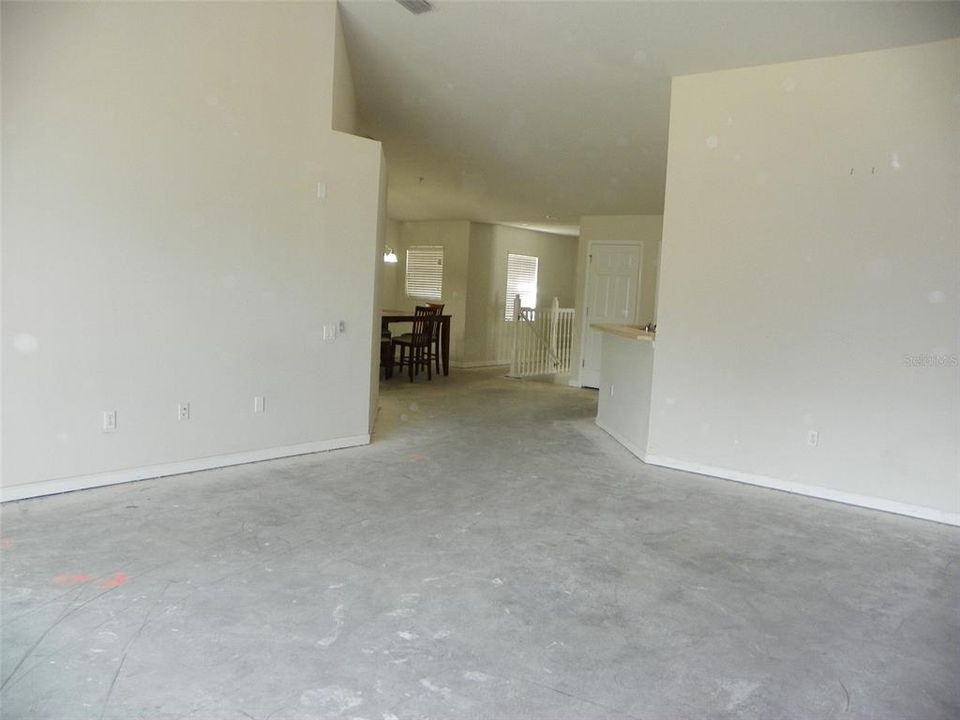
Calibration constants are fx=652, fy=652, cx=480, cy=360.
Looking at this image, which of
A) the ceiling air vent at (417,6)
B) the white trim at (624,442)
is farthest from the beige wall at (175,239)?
the white trim at (624,442)

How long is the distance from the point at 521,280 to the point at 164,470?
8629mm

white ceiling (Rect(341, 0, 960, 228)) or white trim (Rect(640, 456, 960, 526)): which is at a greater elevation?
white ceiling (Rect(341, 0, 960, 228))

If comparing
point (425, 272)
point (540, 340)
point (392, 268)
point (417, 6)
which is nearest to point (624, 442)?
point (417, 6)

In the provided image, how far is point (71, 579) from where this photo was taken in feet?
8.48

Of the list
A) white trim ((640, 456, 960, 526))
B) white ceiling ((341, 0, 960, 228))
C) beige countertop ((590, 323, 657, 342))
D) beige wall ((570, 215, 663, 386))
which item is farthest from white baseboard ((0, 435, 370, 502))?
beige wall ((570, 215, 663, 386))

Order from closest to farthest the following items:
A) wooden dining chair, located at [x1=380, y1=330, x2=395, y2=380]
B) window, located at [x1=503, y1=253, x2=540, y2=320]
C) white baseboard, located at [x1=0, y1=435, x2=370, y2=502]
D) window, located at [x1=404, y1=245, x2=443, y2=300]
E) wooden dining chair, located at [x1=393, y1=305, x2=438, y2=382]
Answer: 1. white baseboard, located at [x1=0, y1=435, x2=370, y2=502]
2. wooden dining chair, located at [x1=380, y1=330, x2=395, y2=380]
3. wooden dining chair, located at [x1=393, y1=305, x2=438, y2=382]
4. window, located at [x1=404, y1=245, x2=443, y2=300]
5. window, located at [x1=503, y1=253, x2=540, y2=320]

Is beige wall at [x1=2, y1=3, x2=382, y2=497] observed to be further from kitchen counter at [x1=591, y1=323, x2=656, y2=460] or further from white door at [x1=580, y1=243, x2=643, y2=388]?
white door at [x1=580, y1=243, x2=643, y2=388]

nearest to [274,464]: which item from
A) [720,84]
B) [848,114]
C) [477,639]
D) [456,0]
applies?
Result: [477,639]

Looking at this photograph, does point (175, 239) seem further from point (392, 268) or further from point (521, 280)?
point (521, 280)

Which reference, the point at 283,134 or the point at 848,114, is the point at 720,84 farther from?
the point at 283,134

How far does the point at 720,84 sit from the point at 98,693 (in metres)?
4.83

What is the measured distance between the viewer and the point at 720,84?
456 centimetres

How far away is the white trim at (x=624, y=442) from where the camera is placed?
16.6ft

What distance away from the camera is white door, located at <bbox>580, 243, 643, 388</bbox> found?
8633 mm
